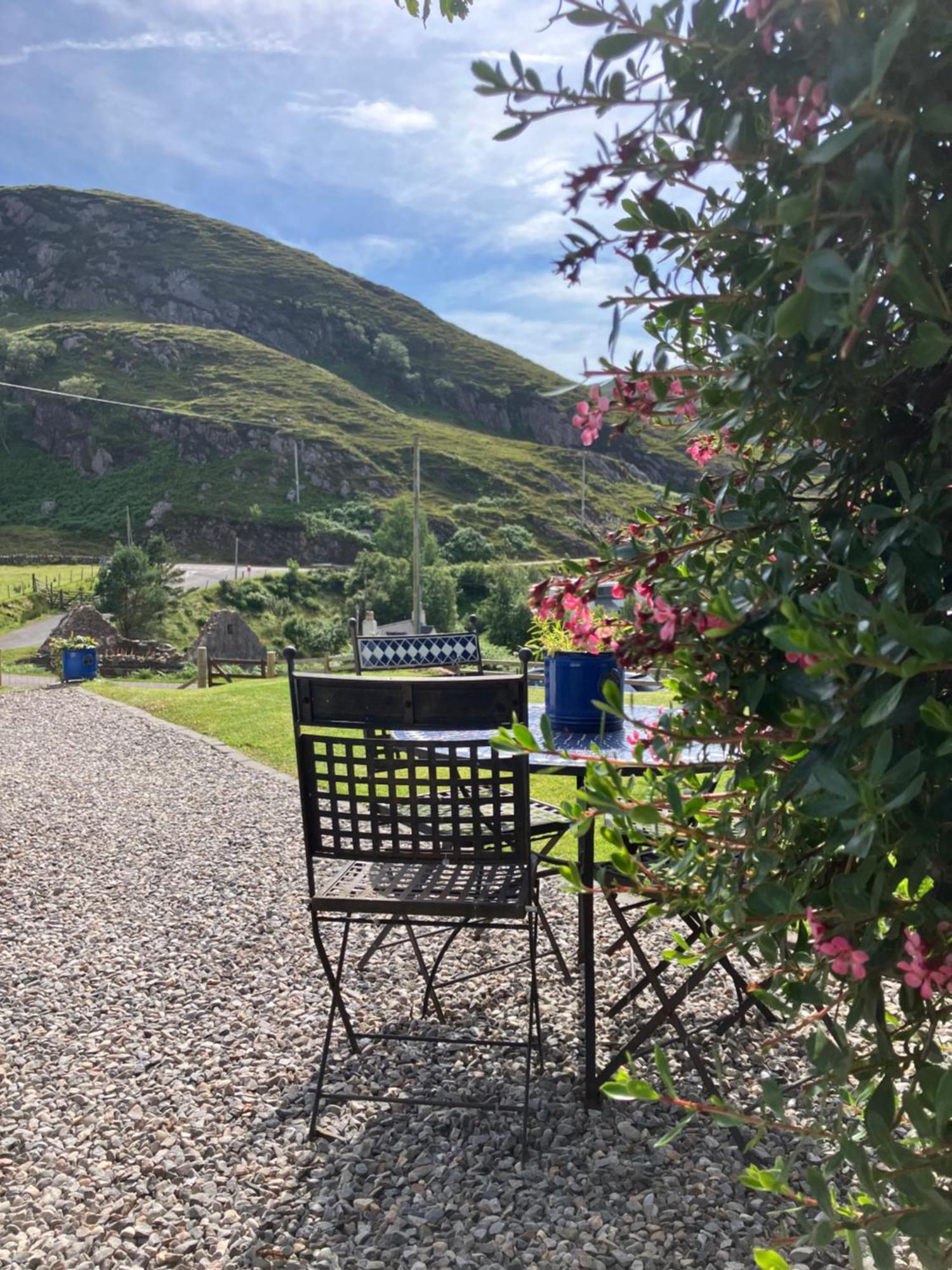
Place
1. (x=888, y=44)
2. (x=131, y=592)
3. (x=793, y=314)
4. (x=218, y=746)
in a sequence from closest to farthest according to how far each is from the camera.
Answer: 1. (x=888, y=44)
2. (x=793, y=314)
3. (x=218, y=746)
4. (x=131, y=592)

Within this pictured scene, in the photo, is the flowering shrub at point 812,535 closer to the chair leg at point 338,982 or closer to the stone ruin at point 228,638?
the chair leg at point 338,982

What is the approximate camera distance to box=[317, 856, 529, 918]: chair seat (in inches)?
95.2

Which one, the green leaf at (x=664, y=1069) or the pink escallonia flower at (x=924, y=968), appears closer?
the pink escallonia flower at (x=924, y=968)

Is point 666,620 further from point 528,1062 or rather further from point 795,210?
point 528,1062

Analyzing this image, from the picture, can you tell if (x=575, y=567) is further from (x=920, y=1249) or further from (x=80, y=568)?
(x=80, y=568)

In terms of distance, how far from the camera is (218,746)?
9.50 m

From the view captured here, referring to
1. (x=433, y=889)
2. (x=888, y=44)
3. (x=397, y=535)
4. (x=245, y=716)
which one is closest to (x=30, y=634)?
(x=397, y=535)

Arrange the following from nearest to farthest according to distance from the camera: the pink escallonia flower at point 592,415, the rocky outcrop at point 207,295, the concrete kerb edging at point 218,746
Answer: the pink escallonia flower at point 592,415 < the concrete kerb edging at point 218,746 < the rocky outcrop at point 207,295

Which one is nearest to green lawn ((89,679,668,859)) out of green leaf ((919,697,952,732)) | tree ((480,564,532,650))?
green leaf ((919,697,952,732))

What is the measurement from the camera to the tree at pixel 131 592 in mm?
36188

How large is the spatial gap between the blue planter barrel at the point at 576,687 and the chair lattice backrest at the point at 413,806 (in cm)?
43

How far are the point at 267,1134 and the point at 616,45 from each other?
2561mm

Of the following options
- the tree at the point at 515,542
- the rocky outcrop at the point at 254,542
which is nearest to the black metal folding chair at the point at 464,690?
the rocky outcrop at the point at 254,542

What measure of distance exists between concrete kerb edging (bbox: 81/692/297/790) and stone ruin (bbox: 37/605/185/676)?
48.1 feet
